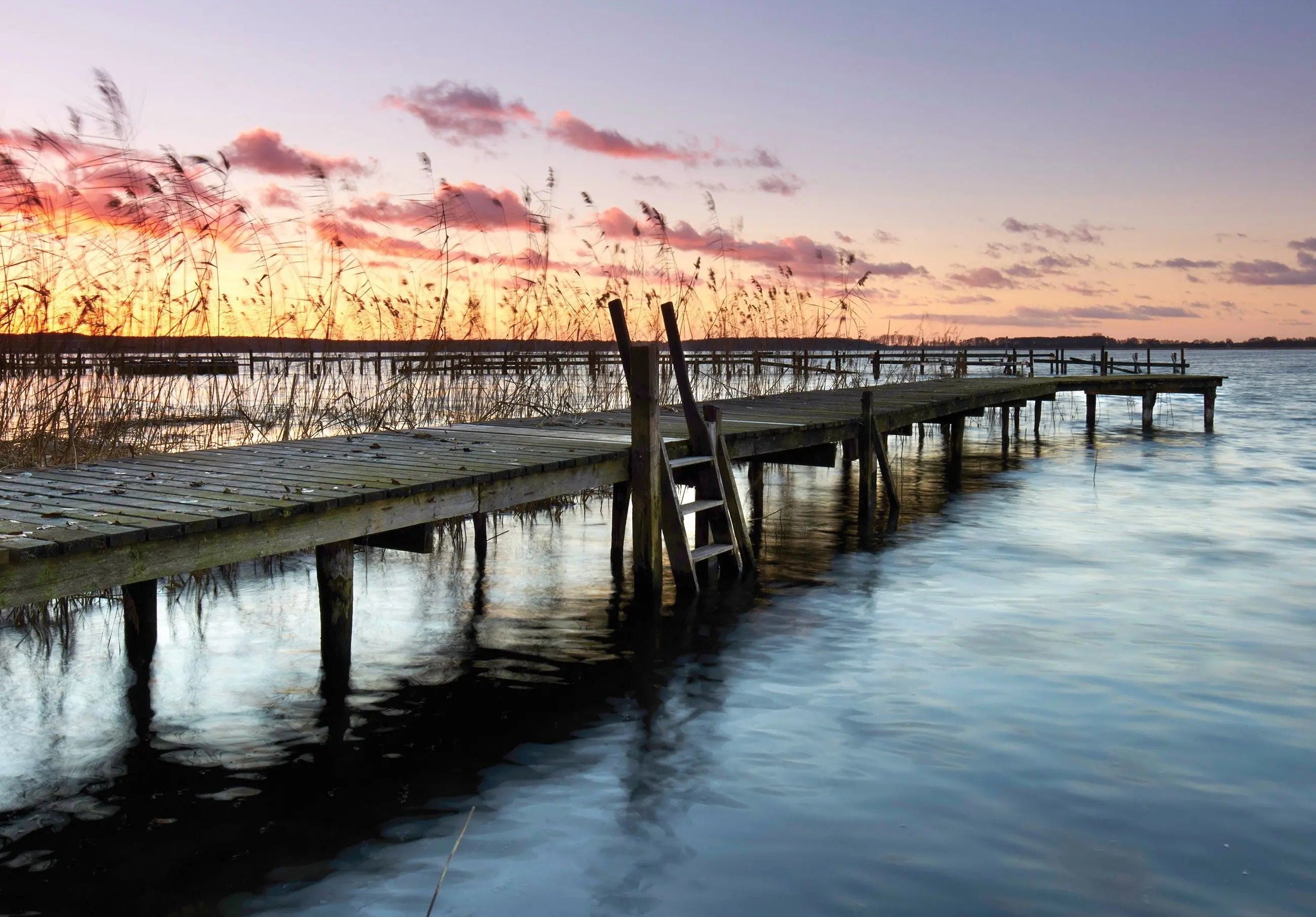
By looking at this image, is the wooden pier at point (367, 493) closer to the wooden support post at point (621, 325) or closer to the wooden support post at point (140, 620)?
the wooden support post at point (140, 620)

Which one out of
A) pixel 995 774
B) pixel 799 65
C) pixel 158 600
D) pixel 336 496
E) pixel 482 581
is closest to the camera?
pixel 995 774

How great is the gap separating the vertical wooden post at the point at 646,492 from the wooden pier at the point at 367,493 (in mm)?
12

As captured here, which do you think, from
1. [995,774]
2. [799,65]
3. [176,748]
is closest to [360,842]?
[176,748]

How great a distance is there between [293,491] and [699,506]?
3865 mm

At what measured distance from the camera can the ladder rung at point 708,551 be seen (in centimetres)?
878

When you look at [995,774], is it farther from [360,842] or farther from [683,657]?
[360,842]

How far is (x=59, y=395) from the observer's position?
337 inches

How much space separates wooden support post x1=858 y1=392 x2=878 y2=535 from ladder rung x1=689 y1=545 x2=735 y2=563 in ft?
10.5

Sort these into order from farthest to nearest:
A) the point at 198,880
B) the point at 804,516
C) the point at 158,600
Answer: the point at 804,516 < the point at 158,600 < the point at 198,880

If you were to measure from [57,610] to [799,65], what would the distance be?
16.3 meters

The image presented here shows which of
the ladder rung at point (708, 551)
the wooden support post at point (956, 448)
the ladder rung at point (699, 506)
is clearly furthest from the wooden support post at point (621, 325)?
the wooden support post at point (956, 448)

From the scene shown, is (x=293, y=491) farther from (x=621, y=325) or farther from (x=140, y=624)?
(x=621, y=325)

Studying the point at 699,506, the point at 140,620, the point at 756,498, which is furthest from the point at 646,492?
the point at 756,498

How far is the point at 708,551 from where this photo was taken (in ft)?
29.5
